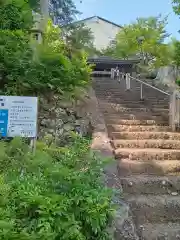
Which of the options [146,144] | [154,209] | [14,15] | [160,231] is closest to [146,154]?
[146,144]

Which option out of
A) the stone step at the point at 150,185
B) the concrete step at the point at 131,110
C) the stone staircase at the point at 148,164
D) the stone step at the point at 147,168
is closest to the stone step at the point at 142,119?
the stone staircase at the point at 148,164

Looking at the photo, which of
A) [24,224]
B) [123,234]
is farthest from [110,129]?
[24,224]

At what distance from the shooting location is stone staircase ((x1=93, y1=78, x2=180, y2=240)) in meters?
3.99

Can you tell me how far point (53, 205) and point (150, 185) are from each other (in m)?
2.37

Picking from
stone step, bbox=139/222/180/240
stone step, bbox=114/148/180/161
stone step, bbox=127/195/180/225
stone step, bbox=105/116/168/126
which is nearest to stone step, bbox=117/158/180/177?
stone step, bbox=114/148/180/161

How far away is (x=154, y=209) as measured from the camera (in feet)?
13.5

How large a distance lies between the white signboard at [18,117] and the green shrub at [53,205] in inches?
29.5

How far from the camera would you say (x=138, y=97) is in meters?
11.2

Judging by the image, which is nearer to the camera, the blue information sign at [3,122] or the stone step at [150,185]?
the blue information sign at [3,122]

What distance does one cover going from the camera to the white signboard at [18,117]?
167 inches

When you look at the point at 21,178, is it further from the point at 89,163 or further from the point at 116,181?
the point at 116,181

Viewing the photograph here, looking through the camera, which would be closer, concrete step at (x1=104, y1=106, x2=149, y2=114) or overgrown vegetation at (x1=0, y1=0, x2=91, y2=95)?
overgrown vegetation at (x1=0, y1=0, x2=91, y2=95)

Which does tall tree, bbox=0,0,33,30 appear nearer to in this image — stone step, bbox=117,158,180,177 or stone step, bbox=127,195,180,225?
stone step, bbox=117,158,180,177

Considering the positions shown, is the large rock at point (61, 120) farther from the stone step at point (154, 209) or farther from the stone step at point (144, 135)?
the stone step at point (154, 209)
